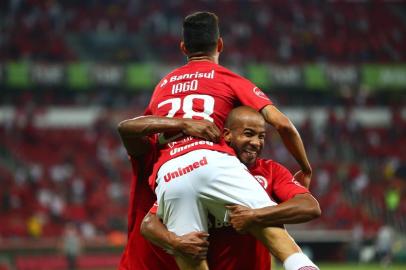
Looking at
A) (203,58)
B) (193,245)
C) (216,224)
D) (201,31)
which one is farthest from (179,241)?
(201,31)

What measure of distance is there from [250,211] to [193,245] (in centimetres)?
41

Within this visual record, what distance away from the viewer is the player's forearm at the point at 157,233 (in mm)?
5033

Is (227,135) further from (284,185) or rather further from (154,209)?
(154,209)

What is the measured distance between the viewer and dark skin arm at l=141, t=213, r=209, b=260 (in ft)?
16.3

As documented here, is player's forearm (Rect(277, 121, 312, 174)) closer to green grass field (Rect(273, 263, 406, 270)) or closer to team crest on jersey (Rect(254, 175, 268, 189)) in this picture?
team crest on jersey (Rect(254, 175, 268, 189))

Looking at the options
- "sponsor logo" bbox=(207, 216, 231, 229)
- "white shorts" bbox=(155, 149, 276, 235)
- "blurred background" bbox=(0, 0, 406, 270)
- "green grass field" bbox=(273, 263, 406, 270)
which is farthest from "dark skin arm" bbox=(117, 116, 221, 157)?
"blurred background" bbox=(0, 0, 406, 270)

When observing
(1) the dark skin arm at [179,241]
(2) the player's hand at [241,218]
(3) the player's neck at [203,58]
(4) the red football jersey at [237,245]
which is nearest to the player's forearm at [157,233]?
(1) the dark skin arm at [179,241]

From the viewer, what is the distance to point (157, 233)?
16.7ft

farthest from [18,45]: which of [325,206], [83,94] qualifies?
[325,206]

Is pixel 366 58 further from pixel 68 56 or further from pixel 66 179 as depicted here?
pixel 66 179

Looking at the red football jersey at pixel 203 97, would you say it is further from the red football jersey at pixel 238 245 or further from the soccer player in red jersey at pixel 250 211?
the red football jersey at pixel 238 245

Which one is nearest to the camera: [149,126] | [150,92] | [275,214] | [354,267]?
[275,214]

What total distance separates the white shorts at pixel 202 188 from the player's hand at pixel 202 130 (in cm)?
10

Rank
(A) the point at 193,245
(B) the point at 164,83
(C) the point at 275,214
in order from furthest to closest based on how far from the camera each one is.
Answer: (B) the point at 164,83
(A) the point at 193,245
(C) the point at 275,214
